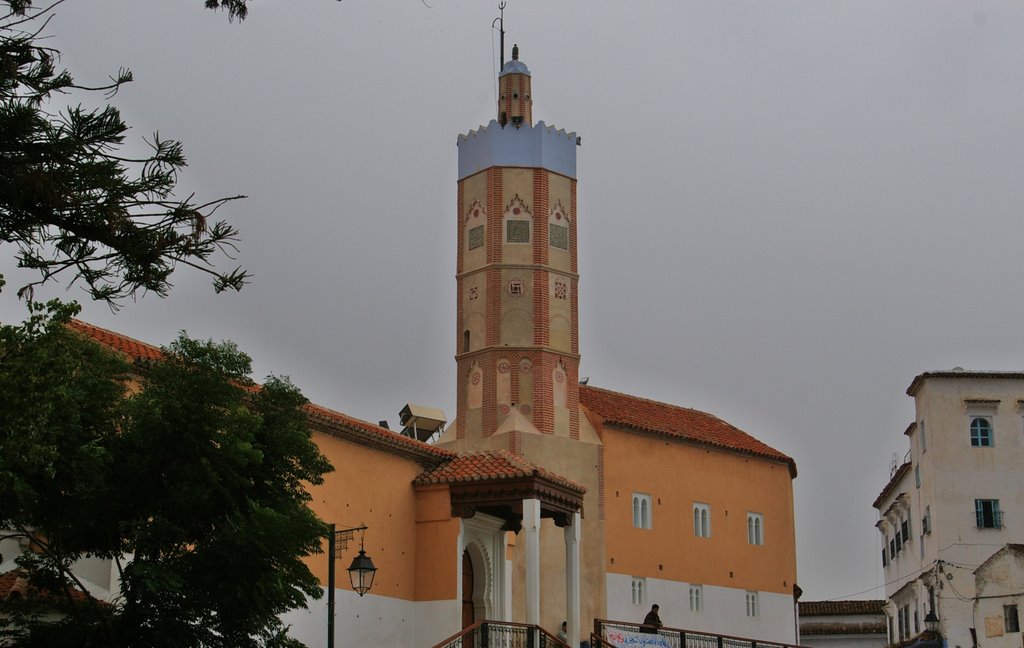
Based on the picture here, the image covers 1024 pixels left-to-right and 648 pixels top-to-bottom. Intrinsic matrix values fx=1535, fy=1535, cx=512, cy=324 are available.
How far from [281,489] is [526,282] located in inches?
841

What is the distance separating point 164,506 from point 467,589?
50.5 ft

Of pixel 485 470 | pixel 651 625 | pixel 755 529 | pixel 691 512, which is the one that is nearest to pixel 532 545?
pixel 485 470

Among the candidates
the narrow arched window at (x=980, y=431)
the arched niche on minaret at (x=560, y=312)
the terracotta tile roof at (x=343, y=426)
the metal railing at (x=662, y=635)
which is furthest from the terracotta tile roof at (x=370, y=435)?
the narrow arched window at (x=980, y=431)

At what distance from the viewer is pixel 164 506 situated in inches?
671

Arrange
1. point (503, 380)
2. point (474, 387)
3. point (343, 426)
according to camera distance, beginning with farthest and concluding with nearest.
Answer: point (474, 387)
point (503, 380)
point (343, 426)

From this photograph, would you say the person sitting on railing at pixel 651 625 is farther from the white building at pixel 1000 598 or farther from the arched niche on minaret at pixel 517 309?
the white building at pixel 1000 598

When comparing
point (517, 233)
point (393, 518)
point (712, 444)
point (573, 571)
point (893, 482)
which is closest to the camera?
point (393, 518)

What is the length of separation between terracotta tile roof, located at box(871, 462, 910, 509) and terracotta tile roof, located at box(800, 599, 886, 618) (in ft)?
15.5

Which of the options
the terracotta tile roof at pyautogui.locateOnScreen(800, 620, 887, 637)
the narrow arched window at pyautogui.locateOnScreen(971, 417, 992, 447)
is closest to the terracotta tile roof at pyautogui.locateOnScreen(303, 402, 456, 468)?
the narrow arched window at pyautogui.locateOnScreen(971, 417, 992, 447)

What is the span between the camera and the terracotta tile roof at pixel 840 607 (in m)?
63.3

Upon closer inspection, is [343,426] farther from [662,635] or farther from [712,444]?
[712,444]

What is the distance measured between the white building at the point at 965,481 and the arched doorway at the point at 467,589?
19.1 meters

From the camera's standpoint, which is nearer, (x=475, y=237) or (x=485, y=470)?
(x=485, y=470)

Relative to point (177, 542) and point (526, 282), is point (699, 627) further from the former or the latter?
point (177, 542)
